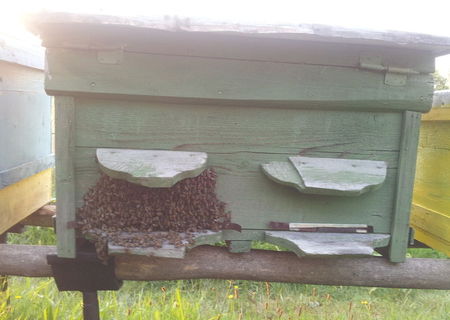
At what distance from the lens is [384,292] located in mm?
4203

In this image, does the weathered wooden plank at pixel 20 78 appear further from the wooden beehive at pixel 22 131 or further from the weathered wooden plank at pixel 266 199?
the weathered wooden plank at pixel 266 199

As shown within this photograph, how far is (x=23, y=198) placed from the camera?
220 cm

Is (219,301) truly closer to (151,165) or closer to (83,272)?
(83,272)

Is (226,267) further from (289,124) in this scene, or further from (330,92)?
(330,92)

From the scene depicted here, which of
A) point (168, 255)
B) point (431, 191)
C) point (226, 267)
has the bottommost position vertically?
point (226, 267)

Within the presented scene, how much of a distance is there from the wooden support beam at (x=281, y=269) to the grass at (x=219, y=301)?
3.70 ft

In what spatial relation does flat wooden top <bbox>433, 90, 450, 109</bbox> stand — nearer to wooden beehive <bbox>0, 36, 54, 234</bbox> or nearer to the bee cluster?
the bee cluster

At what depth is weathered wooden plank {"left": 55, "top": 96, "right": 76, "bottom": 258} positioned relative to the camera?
1.38 meters

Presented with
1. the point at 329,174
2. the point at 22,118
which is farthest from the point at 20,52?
the point at 329,174

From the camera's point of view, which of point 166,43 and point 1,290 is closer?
point 166,43

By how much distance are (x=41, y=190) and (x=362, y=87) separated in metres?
2.02

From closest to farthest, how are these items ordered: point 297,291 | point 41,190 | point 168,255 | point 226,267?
point 168,255 < point 226,267 < point 41,190 < point 297,291

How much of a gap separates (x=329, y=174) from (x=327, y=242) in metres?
0.25

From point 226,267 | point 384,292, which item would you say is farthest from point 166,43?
point 384,292
